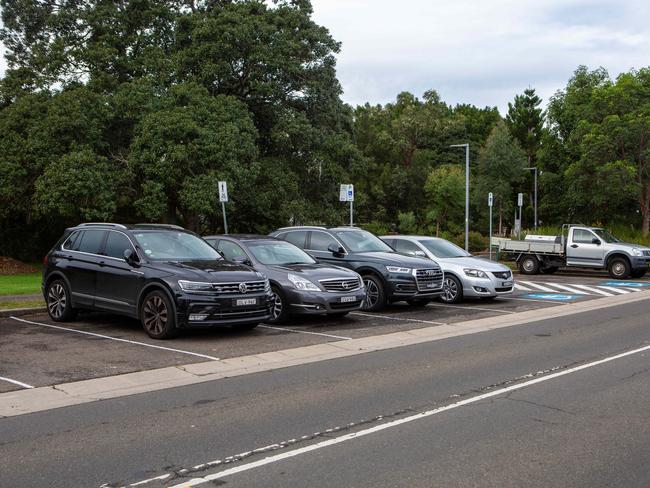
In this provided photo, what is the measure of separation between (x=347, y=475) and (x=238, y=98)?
99.3 ft

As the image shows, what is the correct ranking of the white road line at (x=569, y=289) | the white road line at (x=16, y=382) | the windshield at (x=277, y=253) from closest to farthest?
the white road line at (x=16, y=382)
the windshield at (x=277, y=253)
the white road line at (x=569, y=289)

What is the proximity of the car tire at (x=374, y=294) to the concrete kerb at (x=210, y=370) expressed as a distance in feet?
6.34

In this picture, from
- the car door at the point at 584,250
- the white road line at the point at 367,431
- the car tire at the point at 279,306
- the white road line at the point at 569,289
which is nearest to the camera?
the white road line at the point at 367,431

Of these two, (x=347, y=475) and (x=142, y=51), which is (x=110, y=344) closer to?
(x=347, y=475)

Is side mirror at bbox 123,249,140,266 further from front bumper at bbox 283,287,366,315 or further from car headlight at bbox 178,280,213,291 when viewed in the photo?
front bumper at bbox 283,287,366,315

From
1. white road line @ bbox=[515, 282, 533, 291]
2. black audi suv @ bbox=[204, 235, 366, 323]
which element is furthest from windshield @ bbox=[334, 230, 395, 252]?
white road line @ bbox=[515, 282, 533, 291]

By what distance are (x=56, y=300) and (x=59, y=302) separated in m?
0.11

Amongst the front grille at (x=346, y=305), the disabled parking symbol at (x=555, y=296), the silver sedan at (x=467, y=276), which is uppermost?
the silver sedan at (x=467, y=276)

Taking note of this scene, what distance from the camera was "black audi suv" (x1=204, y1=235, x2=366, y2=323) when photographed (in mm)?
12344

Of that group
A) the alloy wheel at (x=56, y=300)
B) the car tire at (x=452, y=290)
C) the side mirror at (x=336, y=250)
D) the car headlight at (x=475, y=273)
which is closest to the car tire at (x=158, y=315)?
the alloy wheel at (x=56, y=300)

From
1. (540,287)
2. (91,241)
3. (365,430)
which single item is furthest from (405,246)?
(365,430)

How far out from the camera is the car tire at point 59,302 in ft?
40.9

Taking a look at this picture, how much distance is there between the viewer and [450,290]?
Result: 1653 centimetres

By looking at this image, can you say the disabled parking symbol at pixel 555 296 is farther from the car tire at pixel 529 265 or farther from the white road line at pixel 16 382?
the white road line at pixel 16 382
